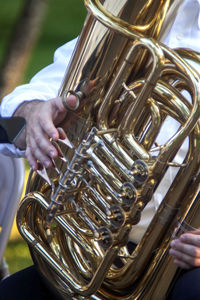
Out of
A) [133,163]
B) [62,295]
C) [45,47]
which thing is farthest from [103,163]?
[45,47]

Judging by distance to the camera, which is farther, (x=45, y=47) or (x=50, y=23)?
(x=50, y=23)

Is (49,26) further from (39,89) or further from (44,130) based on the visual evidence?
(44,130)

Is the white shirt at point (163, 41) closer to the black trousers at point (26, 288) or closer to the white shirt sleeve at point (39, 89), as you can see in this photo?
the white shirt sleeve at point (39, 89)

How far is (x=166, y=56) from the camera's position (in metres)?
0.99

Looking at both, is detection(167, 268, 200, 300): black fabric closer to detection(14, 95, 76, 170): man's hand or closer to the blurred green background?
detection(14, 95, 76, 170): man's hand

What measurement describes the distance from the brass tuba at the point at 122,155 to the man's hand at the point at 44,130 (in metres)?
0.02

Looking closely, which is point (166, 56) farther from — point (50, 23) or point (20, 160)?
point (50, 23)

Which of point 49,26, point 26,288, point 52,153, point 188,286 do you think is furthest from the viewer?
point 49,26

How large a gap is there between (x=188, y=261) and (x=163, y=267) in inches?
2.6

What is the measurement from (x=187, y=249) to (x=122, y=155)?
7.7 inches

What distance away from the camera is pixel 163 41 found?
3.88 feet

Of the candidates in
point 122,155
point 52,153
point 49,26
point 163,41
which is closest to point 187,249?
point 122,155

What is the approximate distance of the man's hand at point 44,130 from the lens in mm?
1092

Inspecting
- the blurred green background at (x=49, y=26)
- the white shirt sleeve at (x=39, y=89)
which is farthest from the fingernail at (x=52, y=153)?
the blurred green background at (x=49, y=26)
